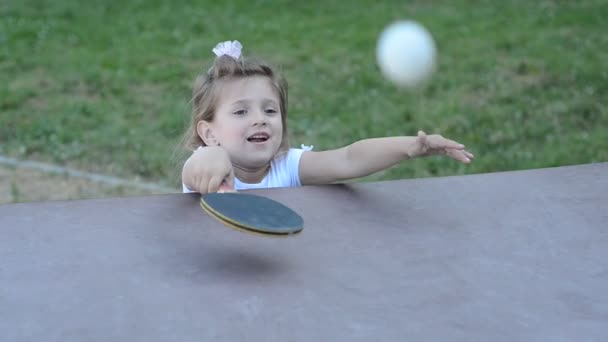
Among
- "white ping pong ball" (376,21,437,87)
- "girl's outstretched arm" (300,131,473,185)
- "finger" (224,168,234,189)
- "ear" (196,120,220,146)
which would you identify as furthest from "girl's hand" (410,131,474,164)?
"white ping pong ball" (376,21,437,87)

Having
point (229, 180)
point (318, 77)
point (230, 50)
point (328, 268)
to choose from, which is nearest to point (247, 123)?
point (230, 50)

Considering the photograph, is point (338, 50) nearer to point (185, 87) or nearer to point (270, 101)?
point (185, 87)

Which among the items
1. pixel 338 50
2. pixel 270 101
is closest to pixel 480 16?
pixel 338 50

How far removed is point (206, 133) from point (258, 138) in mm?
183

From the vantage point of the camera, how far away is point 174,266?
3.57 ft

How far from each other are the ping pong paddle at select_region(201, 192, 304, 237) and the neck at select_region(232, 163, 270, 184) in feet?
2.85

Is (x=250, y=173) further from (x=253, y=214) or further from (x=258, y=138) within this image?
(x=253, y=214)

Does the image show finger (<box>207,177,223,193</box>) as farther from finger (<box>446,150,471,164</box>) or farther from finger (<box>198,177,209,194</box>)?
finger (<box>446,150,471,164</box>)

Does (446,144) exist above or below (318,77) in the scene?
above

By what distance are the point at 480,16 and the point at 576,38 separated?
3.47 feet

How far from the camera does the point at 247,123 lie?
205cm

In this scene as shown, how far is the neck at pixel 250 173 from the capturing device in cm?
212

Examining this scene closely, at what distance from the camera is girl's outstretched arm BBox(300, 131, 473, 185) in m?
1.63

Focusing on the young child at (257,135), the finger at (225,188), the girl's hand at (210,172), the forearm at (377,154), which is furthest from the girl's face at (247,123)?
the finger at (225,188)
